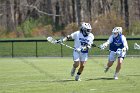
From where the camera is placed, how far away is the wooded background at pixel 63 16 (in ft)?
202

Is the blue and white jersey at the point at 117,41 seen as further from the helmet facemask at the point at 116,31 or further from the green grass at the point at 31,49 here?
the green grass at the point at 31,49

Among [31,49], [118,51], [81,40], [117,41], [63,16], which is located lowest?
[31,49]

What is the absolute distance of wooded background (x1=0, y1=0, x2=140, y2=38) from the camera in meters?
61.7

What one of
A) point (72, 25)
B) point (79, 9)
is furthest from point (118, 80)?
point (79, 9)

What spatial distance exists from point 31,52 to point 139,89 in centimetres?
2743

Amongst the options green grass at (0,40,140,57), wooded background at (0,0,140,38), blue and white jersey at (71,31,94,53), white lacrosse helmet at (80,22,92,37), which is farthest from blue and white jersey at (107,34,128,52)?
wooded background at (0,0,140,38)

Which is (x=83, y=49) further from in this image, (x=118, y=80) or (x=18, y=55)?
(x=18, y=55)

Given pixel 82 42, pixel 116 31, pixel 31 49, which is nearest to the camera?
pixel 82 42

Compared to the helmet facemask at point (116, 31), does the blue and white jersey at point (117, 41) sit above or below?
below

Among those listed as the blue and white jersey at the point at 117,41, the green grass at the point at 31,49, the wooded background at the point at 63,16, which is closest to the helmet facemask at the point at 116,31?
the blue and white jersey at the point at 117,41

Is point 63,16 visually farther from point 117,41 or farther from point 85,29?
point 85,29

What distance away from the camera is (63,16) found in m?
74.3

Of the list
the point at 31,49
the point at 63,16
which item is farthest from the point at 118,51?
the point at 63,16

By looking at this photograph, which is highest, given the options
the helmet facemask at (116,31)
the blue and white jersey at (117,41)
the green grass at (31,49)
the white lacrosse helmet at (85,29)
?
the white lacrosse helmet at (85,29)
